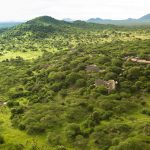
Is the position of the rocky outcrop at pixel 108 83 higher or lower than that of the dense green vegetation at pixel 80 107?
higher

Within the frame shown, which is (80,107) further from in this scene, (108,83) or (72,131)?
(108,83)

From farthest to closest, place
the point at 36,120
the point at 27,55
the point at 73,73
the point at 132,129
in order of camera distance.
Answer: the point at 27,55
the point at 73,73
the point at 36,120
the point at 132,129

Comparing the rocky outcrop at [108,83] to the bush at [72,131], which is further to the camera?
the rocky outcrop at [108,83]

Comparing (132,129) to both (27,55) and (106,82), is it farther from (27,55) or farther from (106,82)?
(27,55)

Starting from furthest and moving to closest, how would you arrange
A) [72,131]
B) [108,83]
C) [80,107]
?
[108,83]
[80,107]
[72,131]

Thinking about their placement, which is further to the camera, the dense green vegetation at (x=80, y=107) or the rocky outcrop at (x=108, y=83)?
the rocky outcrop at (x=108, y=83)

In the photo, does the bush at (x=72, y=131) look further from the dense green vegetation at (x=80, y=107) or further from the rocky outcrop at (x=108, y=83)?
the rocky outcrop at (x=108, y=83)

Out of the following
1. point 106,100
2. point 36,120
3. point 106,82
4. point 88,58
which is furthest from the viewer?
point 88,58

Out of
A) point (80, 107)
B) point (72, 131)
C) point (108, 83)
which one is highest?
point (108, 83)

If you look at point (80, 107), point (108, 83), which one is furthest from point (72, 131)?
point (108, 83)

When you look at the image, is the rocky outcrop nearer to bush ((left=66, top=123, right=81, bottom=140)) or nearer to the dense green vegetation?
the dense green vegetation

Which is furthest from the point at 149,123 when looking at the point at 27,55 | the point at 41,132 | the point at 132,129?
the point at 27,55
